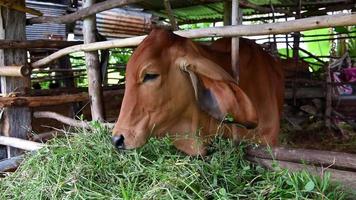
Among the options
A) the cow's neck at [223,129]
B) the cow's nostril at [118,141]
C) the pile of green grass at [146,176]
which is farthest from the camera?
the cow's neck at [223,129]

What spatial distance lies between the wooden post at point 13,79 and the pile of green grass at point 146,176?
43.7 inches

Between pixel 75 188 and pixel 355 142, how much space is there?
4911 millimetres

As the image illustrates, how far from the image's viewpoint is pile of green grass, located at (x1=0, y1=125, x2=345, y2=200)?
1.81 meters

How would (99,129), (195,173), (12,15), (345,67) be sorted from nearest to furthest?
(195,173) < (99,129) < (12,15) < (345,67)

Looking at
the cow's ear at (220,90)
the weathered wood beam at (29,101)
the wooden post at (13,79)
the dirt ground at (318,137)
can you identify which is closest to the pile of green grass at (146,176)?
the cow's ear at (220,90)

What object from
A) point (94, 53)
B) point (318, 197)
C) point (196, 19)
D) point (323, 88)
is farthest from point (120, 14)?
point (318, 197)

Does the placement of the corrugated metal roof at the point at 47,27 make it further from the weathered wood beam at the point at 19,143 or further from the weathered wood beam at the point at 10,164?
the weathered wood beam at the point at 10,164

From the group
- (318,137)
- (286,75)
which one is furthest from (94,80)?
(318,137)

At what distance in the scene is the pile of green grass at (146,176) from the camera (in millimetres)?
1808

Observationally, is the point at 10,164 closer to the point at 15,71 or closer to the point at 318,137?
the point at 15,71

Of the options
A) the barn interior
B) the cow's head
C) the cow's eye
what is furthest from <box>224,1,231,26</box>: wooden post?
the cow's eye

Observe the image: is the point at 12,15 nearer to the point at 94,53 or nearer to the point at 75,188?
the point at 94,53

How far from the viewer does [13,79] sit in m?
3.56

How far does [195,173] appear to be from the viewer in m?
1.93
